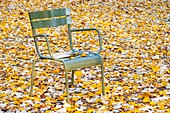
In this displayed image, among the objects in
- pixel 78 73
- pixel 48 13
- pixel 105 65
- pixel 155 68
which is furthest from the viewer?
pixel 105 65

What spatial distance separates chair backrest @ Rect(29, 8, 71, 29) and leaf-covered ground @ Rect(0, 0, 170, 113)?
0.78 metres

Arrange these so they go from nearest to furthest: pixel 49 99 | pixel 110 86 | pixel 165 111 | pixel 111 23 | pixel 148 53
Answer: pixel 165 111, pixel 49 99, pixel 110 86, pixel 148 53, pixel 111 23

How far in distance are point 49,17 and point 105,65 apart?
5.29 ft

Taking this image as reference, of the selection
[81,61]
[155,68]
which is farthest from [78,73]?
[81,61]

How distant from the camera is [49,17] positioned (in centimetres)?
441

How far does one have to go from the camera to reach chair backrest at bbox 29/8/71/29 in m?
4.25

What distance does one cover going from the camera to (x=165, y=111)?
3896mm

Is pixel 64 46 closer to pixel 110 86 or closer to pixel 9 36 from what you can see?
pixel 9 36

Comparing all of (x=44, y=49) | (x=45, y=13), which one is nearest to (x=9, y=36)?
(x=44, y=49)

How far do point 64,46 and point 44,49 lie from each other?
387mm

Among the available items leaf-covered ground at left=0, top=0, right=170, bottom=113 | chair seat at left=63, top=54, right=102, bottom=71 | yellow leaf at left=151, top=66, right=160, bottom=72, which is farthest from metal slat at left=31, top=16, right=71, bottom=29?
yellow leaf at left=151, top=66, right=160, bottom=72

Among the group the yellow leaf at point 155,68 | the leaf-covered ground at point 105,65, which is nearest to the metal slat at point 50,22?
the leaf-covered ground at point 105,65

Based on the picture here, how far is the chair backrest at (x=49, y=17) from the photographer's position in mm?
4250

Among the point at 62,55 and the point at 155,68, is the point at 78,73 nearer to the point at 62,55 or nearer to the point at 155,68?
the point at 62,55
